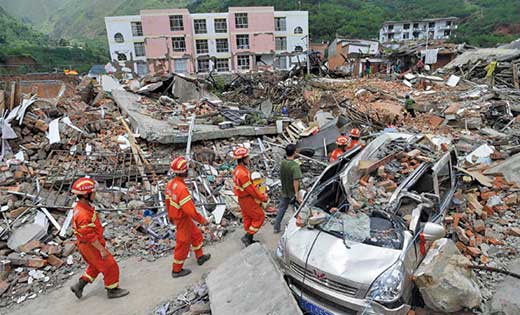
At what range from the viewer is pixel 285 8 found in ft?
222

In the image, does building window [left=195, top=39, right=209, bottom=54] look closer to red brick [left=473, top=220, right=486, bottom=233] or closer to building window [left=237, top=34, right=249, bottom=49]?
building window [left=237, top=34, right=249, bottom=49]

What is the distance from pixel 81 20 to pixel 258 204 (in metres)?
156

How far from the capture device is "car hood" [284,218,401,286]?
310 cm

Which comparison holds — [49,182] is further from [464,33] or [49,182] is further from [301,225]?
[464,33]

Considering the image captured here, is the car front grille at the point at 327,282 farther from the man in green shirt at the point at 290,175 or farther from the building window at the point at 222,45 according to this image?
the building window at the point at 222,45

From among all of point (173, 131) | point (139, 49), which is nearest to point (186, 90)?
point (173, 131)

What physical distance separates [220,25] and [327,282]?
150ft

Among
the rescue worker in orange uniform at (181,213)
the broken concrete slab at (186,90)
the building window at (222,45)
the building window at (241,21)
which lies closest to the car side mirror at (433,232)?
the rescue worker in orange uniform at (181,213)

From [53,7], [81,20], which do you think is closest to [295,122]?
[81,20]

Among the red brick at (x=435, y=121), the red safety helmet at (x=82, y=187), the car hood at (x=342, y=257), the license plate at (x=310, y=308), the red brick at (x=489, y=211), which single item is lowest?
the red brick at (x=435, y=121)

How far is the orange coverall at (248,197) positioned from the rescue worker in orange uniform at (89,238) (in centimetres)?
189

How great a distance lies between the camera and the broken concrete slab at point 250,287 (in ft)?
10.8

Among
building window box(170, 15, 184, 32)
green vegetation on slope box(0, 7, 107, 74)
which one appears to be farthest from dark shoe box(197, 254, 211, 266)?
building window box(170, 15, 184, 32)

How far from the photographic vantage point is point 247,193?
188 inches
